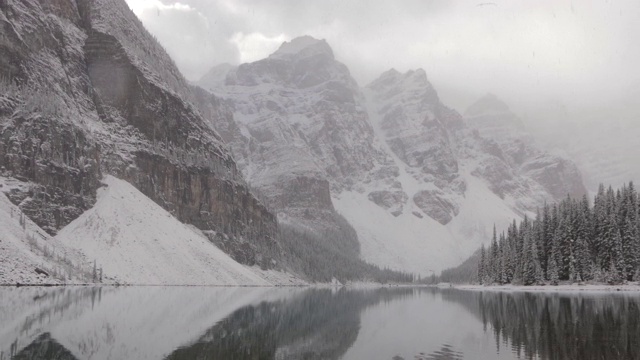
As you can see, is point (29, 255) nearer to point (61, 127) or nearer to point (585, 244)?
point (61, 127)

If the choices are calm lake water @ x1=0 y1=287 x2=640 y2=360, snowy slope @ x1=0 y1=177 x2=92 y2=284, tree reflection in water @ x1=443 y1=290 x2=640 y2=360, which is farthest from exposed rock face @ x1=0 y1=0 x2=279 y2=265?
tree reflection in water @ x1=443 y1=290 x2=640 y2=360

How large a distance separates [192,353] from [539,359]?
67.4 feet

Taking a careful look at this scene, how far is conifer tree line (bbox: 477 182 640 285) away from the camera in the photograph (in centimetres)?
11012

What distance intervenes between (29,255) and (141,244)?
133 feet

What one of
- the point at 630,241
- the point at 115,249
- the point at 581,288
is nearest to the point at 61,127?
the point at 115,249

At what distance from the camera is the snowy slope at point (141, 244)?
135 meters

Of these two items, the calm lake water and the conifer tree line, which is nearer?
the calm lake water

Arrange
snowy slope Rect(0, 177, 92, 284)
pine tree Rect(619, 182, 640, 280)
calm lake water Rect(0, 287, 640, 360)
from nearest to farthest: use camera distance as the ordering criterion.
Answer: calm lake water Rect(0, 287, 640, 360)
snowy slope Rect(0, 177, 92, 284)
pine tree Rect(619, 182, 640, 280)

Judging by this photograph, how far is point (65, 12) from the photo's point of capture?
195 m

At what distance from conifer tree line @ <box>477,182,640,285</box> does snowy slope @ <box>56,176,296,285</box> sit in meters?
85.3

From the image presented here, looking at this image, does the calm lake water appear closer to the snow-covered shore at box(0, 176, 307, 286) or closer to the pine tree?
the snow-covered shore at box(0, 176, 307, 286)

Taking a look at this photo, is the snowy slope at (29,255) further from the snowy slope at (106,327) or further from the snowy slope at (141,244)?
the snowy slope at (106,327)

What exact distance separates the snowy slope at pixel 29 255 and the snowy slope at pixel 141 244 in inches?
345

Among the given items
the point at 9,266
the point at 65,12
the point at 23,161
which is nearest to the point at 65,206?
the point at 23,161
